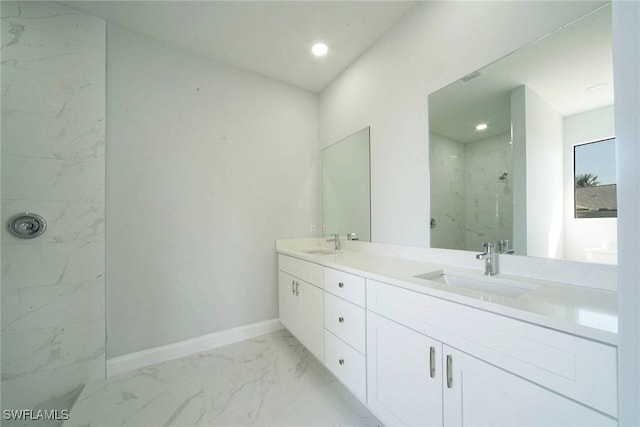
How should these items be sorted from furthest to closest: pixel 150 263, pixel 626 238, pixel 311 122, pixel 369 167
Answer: pixel 311 122
pixel 369 167
pixel 150 263
pixel 626 238

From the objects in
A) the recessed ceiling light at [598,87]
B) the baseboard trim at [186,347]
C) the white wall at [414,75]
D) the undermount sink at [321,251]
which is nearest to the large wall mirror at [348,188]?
the white wall at [414,75]

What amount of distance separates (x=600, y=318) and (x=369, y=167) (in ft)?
5.22

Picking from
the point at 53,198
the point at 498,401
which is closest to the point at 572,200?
the point at 498,401

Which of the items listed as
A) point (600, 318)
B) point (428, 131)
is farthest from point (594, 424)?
point (428, 131)

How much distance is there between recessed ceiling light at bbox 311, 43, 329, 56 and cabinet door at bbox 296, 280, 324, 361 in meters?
1.99

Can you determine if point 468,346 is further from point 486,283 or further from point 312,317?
point 312,317

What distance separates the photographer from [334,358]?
1.51m

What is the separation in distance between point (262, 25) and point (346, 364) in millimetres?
2455

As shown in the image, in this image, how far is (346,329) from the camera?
4.63ft

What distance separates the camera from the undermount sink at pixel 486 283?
1069 mm

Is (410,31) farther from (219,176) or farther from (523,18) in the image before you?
(219,176)

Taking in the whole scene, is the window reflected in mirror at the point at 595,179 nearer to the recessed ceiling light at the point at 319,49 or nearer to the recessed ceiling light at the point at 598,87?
the recessed ceiling light at the point at 598,87

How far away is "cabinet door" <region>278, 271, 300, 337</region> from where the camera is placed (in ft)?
6.53

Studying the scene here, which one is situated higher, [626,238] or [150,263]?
[626,238]
